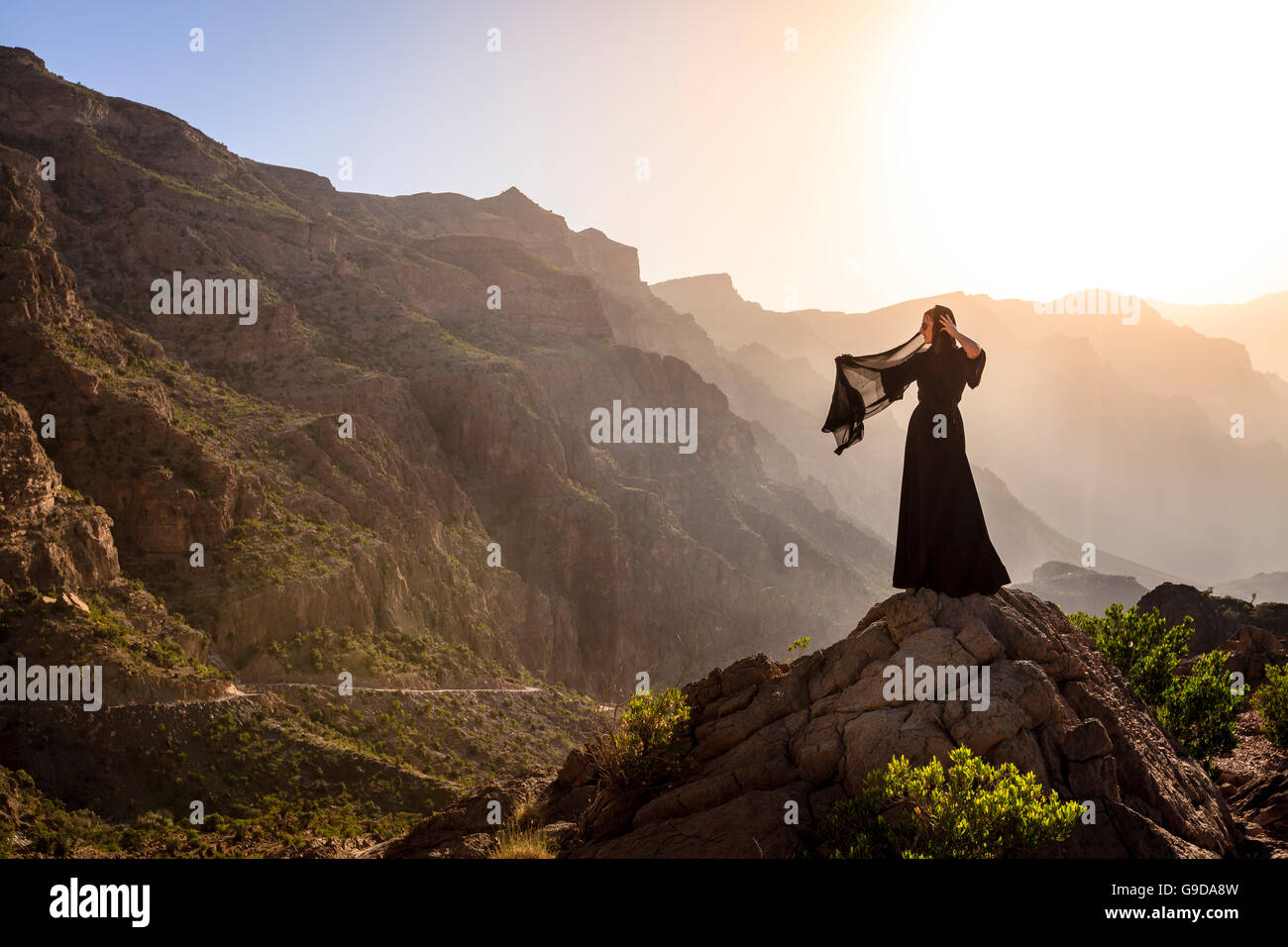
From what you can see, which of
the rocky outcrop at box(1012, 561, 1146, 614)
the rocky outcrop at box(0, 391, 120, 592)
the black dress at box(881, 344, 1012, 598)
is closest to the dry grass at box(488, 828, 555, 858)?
the black dress at box(881, 344, 1012, 598)

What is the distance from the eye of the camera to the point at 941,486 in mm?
10516

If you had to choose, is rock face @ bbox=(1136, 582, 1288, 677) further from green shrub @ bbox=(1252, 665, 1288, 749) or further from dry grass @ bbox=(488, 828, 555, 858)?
dry grass @ bbox=(488, 828, 555, 858)

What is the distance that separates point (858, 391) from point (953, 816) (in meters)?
6.07

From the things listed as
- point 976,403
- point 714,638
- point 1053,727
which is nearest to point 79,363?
point 1053,727

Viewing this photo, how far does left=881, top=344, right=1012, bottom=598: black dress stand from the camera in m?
10.5

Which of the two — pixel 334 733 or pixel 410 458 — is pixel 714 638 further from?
pixel 334 733

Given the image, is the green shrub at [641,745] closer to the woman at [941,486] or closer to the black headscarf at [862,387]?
the woman at [941,486]

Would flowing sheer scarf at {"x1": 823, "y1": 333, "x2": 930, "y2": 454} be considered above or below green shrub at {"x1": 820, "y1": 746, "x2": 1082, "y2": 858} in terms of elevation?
above

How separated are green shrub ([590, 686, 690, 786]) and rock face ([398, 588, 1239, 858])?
0.75 feet

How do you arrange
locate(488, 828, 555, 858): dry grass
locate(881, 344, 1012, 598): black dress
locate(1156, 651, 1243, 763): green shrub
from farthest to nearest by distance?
locate(1156, 651, 1243, 763): green shrub, locate(881, 344, 1012, 598): black dress, locate(488, 828, 555, 858): dry grass

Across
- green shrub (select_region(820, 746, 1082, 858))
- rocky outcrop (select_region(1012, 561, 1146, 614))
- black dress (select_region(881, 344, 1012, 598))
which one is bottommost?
rocky outcrop (select_region(1012, 561, 1146, 614))

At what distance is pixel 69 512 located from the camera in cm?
3002

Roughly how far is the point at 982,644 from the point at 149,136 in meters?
83.0

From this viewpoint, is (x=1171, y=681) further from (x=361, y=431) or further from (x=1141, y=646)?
(x=361, y=431)
